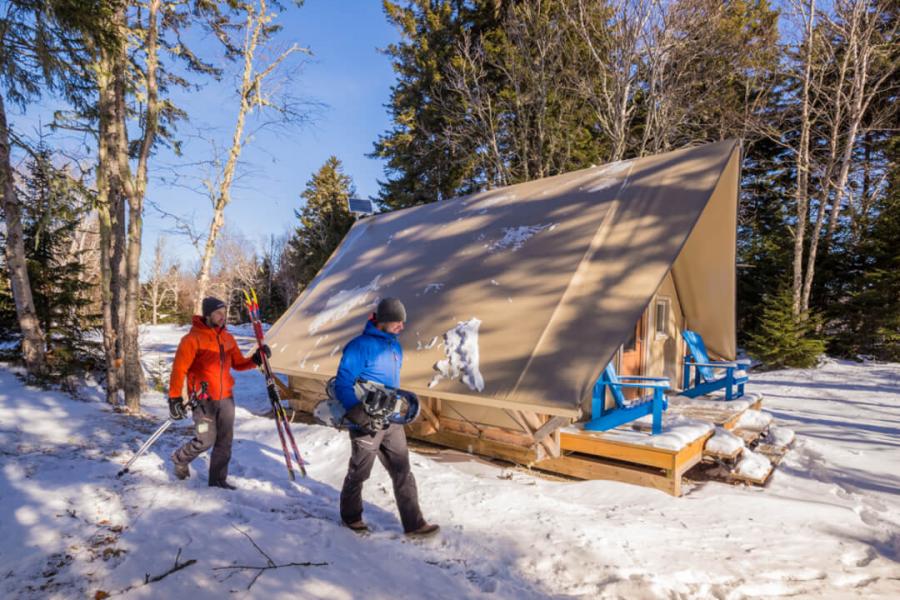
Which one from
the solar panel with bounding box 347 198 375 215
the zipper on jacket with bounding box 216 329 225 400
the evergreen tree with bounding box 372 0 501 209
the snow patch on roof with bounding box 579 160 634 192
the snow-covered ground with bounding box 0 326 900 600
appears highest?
the evergreen tree with bounding box 372 0 501 209

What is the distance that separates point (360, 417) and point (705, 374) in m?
7.22

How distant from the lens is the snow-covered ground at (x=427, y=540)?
2535mm

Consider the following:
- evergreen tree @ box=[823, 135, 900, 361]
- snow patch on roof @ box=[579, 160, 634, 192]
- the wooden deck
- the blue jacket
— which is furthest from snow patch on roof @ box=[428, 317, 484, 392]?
evergreen tree @ box=[823, 135, 900, 361]

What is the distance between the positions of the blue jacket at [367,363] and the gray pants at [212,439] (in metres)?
1.50

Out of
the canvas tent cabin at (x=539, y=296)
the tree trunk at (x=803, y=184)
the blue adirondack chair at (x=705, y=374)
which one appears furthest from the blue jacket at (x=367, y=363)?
the tree trunk at (x=803, y=184)

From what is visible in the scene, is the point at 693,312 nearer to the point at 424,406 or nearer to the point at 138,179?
the point at 424,406

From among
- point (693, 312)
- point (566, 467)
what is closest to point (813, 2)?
point (693, 312)

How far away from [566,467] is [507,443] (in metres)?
0.75

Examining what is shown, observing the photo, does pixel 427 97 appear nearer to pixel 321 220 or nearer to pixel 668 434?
pixel 321 220

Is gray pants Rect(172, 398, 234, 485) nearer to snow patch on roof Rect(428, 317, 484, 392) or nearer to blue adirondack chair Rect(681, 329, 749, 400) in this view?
snow patch on roof Rect(428, 317, 484, 392)

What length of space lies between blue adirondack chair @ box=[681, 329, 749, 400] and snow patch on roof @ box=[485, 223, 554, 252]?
3.60 metres

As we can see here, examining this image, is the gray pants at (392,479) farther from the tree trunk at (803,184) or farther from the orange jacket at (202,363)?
the tree trunk at (803,184)

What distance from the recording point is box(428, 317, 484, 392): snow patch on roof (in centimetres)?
485

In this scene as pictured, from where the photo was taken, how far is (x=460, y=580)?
8.90ft
